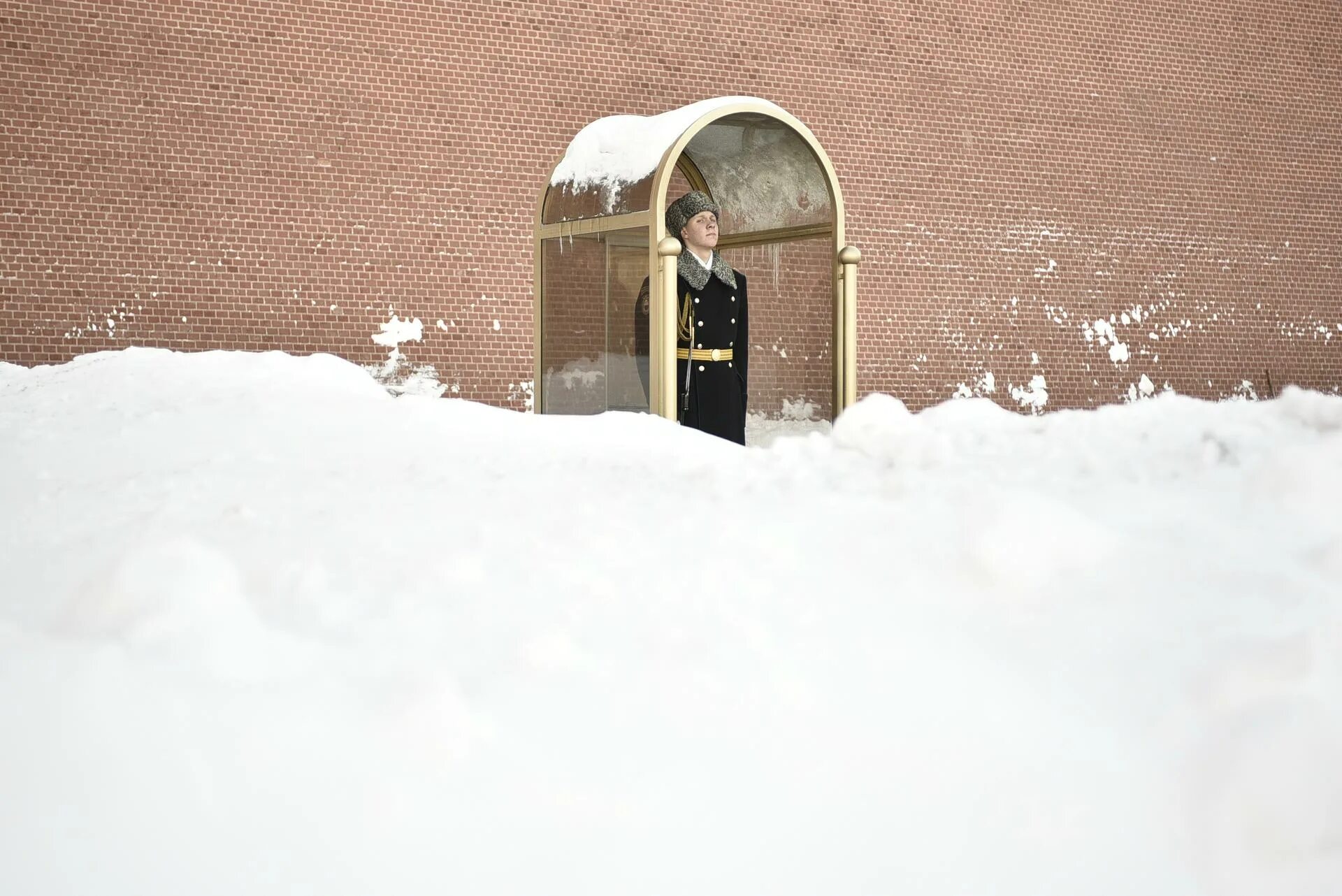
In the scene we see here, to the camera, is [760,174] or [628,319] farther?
[760,174]

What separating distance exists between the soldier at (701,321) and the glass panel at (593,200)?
0.19 m

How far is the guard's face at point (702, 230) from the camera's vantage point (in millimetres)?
6520

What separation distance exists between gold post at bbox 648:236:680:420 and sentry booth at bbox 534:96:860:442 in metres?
0.01

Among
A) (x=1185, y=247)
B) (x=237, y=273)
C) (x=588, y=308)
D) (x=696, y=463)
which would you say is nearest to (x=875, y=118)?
(x=1185, y=247)

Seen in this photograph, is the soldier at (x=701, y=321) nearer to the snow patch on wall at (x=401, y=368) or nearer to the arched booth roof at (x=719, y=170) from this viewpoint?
the arched booth roof at (x=719, y=170)

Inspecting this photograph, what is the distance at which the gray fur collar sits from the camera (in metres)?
6.50

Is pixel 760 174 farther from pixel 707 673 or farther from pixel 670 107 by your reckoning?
pixel 707 673

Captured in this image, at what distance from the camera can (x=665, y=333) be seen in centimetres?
641

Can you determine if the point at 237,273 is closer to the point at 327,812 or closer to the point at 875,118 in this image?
the point at 875,118

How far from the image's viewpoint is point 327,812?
6.70 ft

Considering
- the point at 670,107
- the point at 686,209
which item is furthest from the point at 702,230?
the point at 670,107

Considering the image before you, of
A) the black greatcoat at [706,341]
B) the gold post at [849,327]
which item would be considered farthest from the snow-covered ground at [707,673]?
the gold post at [849,327]

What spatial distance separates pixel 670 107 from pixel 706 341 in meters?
3.33

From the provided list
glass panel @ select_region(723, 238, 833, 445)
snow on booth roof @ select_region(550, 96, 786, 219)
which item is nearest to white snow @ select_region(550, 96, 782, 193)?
snow on booth roof @ select_region(550, 96, 786, 219)
